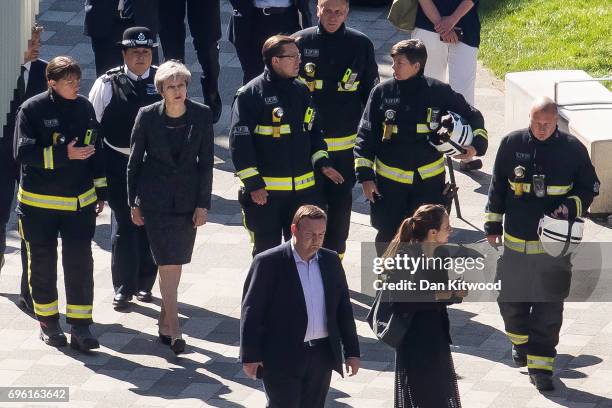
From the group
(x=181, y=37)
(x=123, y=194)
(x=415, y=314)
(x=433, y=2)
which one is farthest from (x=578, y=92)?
(x=415, y=314)

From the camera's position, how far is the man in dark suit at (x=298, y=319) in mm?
9047

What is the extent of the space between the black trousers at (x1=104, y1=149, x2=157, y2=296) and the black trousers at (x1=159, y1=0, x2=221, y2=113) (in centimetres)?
355

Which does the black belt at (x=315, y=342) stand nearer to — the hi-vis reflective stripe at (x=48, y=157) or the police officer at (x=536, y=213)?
the police officer at (x=536, y=213)

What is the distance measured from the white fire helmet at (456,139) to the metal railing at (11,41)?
302cm

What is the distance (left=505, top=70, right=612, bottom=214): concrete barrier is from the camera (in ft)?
43.1

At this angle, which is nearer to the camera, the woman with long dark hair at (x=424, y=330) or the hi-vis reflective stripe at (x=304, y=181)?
the woman with long dark hair at (x=424, y=330)

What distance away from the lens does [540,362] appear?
1054 cm

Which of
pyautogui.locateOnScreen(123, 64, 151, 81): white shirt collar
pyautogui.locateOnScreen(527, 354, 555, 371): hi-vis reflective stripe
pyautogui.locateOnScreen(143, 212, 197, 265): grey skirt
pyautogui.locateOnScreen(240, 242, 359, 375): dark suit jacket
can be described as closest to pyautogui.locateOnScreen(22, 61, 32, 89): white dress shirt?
pyautogui.locateOnScreen(123, 64, 151, 81): white shirt collar

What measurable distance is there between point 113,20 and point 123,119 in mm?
2915

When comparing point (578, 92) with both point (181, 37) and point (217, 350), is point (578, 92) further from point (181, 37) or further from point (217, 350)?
point (217, 350)

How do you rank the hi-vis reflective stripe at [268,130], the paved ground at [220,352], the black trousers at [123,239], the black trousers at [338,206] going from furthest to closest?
1. the black trousers at [338,206]
2. the black trousers at [123,239]
3. the hi-vis reflective stripe at [268,130]
4. the paved ground at [220,352]

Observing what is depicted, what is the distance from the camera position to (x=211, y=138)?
431 inches

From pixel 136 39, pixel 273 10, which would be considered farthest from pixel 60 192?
pixel 273 10

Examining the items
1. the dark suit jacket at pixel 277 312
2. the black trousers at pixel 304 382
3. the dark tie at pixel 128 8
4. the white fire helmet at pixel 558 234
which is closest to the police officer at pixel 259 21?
the dark tie at pixel 128 8
